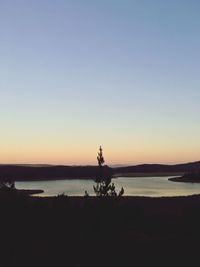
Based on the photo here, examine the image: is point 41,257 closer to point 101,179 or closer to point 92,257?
point 92,257

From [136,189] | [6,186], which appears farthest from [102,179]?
[136,189]

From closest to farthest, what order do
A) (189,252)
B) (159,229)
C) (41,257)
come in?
(41,257), (189,252), (159,229)

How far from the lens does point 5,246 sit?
24688 millimetres

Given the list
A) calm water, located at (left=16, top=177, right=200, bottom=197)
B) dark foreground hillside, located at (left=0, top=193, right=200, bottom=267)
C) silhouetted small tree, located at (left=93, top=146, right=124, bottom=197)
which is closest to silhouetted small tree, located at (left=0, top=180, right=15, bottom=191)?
dark foreground hillside, located at (left=0, top=193, right=200, bottom=267)

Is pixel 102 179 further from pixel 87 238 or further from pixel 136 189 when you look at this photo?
pixel 136 189

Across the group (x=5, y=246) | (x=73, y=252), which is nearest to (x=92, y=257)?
(x=73, y=252)

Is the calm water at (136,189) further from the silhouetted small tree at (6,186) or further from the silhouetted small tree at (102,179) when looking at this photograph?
the silhouetted small tree at (102,179)

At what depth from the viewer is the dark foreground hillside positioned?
2272 cm

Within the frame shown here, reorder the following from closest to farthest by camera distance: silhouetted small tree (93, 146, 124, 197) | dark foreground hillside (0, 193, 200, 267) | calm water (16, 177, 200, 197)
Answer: dark foreground hillside (0, 193, 200, 267) → silhouetted small tree (93, 146, 124, 197) → calm water (16, 177, 200, 197)

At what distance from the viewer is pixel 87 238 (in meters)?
27.1

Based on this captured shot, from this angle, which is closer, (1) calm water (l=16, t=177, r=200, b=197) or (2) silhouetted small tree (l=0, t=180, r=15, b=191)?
(2) silhouetted small tree (l=0, t=180, r=15, b=191)

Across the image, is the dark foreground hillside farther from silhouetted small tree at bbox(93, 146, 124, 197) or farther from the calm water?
the calm water

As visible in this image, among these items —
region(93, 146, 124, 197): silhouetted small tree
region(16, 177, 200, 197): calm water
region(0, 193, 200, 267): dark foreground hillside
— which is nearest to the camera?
region(0, 193, 200, 267): dark foreground hillside

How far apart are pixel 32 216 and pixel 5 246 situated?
620 centimetres
